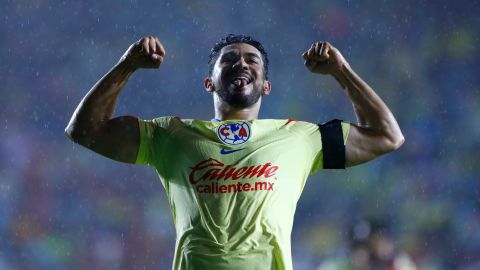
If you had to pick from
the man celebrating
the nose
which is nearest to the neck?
the man celebrating

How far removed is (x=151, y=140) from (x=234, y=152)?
11.7 inches

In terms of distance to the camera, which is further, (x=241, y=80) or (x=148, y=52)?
(x=241, y=80)

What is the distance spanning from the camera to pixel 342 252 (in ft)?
18.2

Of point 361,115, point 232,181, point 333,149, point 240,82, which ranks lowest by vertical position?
point 232,181

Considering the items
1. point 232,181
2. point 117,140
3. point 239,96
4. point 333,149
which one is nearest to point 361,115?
point 333,149

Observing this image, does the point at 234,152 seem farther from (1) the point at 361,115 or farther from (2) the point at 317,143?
(1) the point at 361,115

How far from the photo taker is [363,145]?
8.16 feet

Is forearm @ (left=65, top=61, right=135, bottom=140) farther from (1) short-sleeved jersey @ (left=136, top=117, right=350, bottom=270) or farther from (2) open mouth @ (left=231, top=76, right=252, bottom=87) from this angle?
(2) open mouth @ (left=231, top=76, right=252, bottom=87)

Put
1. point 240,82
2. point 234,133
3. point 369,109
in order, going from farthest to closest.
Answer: point 240,82 < point 369,109 < point 234,133

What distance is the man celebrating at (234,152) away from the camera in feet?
7.20

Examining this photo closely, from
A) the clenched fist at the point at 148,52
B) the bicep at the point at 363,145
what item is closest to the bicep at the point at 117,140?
the clenched fist at the point at 148,52

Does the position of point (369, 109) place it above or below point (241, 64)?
below

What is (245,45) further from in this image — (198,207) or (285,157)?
(198,207)

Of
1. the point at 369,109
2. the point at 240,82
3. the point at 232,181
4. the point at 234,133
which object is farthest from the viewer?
the point at 240,82
